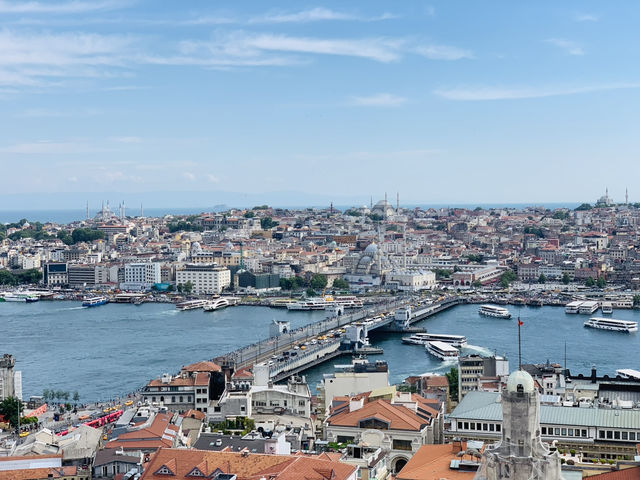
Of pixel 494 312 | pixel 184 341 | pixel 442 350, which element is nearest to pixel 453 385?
pixel 442 350

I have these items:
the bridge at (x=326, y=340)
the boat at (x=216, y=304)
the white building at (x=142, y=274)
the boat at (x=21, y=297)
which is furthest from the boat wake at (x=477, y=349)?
the white building at (x=142, y=274)

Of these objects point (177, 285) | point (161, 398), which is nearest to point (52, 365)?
point (161, 398)

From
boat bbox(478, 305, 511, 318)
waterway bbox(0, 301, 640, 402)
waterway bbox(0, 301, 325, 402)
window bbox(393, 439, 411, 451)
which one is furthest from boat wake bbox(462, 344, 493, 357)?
window bbox(393, 439, 411, 451)

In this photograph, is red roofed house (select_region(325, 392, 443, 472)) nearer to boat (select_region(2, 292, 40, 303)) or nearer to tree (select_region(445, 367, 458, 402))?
tree (select_region(445, 367, 458, 402))

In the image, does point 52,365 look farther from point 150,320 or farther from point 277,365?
point 150,320

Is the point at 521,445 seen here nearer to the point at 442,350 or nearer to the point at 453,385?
the point at 453,385

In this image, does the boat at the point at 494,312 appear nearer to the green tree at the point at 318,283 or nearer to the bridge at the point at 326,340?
the bridge at the point at 326,340
